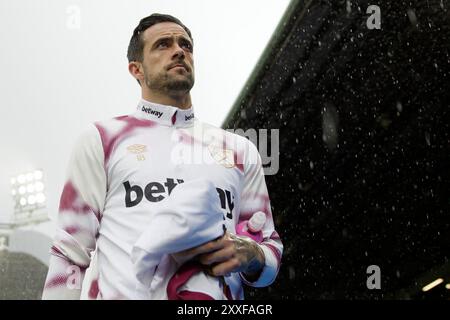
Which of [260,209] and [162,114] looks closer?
[260,209]

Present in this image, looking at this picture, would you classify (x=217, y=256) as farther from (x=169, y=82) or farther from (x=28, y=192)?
(x=28, y=192)

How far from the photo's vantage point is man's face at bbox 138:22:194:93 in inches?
87.3

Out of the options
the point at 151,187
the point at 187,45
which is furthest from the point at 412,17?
the point at 151,187

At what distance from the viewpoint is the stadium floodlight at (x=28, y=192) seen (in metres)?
14.0

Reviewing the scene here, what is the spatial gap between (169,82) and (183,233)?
83 cm

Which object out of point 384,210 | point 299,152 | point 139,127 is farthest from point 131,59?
point 384,210

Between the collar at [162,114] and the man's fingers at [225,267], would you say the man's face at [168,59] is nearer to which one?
the collar at [162,114]

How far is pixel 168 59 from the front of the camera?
2236 millimetres

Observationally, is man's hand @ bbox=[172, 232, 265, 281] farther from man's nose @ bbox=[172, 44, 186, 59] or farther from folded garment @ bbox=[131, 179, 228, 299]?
man's nose @ bbox=[172, 44, 186, 59]

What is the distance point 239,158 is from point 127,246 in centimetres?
63

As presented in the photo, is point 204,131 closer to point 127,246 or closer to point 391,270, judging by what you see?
point 127,246

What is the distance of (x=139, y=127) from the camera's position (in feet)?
7.39

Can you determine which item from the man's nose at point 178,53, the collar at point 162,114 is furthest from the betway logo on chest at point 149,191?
the man's nose at point 178,53

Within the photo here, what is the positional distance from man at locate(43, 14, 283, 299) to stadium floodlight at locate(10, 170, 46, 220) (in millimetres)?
12202
